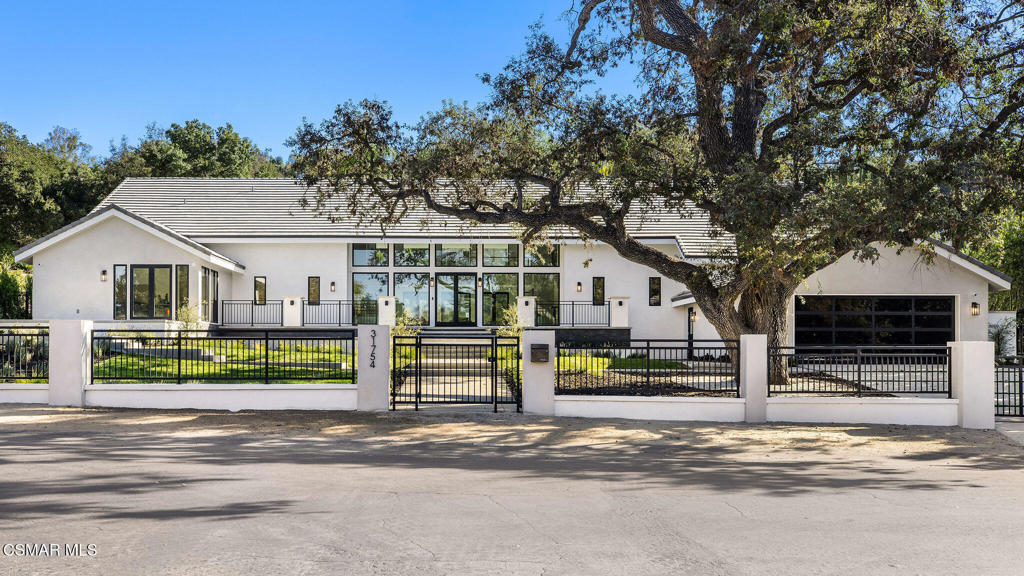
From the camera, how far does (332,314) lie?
29.5 m

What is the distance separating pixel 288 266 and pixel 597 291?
1154 centimetres

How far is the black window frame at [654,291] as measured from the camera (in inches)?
1154

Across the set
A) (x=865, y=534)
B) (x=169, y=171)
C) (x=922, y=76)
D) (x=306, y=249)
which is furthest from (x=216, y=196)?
(x=865, y=534)

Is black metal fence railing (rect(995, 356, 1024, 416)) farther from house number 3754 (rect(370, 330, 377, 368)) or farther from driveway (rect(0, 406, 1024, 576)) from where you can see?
house number 3754 (rect(370, 330, 377, 368))

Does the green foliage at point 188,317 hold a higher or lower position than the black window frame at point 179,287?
lower

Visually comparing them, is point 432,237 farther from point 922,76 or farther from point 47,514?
point 47,514

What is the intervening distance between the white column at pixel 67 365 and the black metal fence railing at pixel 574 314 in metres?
17.4

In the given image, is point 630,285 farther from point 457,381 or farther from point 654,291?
point 457,381

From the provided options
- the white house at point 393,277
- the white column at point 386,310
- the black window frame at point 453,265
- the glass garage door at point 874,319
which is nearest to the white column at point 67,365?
the white house at point 393,277

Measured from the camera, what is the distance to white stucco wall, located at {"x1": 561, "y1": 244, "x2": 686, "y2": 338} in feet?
95.8

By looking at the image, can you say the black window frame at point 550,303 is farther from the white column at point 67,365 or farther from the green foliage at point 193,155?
the green foliage at point 193,155

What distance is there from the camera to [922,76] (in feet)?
46.7

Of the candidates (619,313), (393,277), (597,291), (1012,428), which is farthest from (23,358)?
(597,291)

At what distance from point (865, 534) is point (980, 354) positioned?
9.24m
